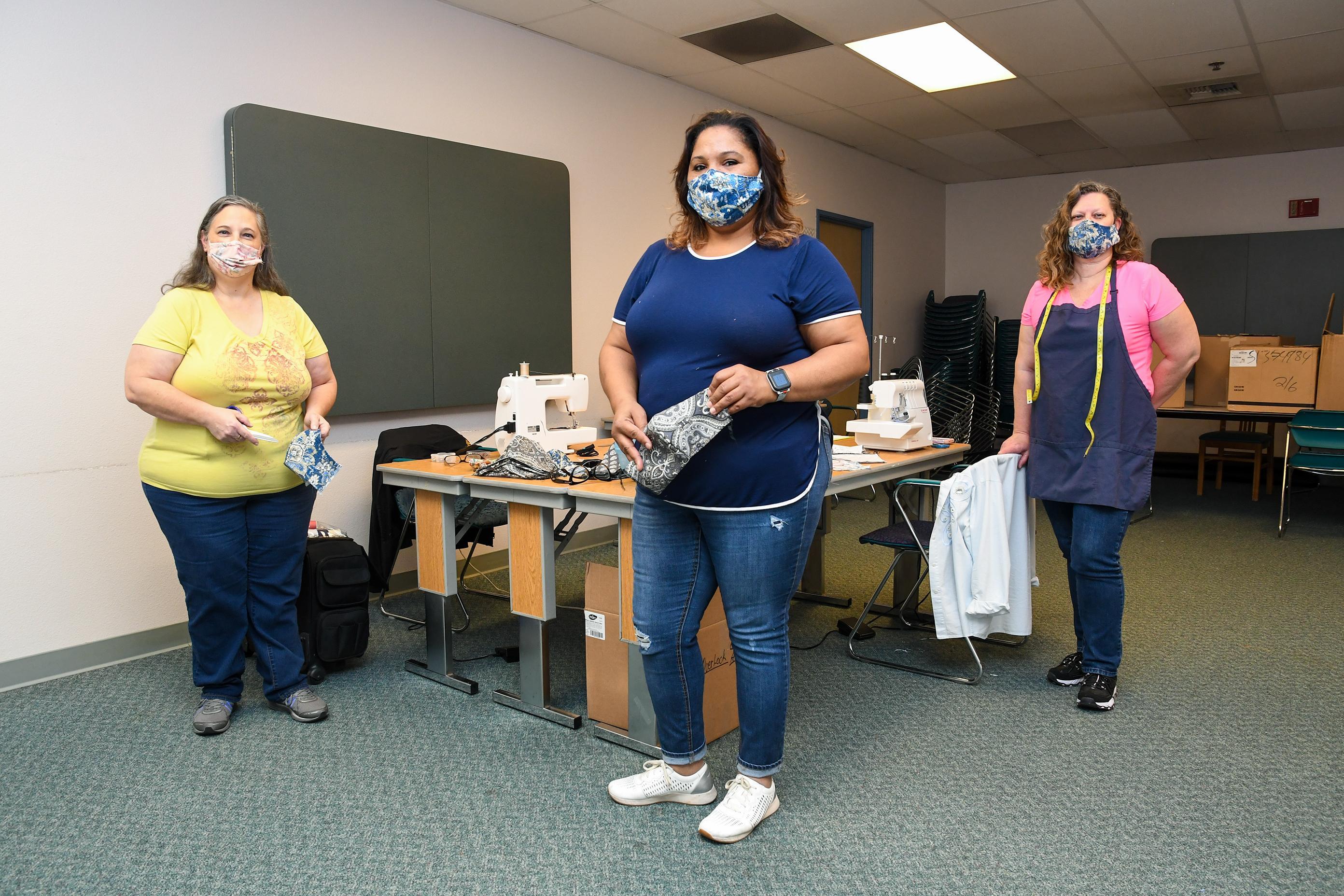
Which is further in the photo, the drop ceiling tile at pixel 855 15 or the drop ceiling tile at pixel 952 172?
the drop ceiling tile at pixel 952 172

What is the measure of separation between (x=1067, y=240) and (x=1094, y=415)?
54 centimetres

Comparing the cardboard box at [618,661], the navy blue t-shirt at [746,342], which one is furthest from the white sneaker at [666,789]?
the navy blue t-shirt at [746,342]

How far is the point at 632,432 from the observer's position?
1.89 metres

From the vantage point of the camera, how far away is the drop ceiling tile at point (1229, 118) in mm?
6254

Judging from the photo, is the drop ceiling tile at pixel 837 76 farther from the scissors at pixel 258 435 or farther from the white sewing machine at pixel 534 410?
the scissors at pixel 258 435

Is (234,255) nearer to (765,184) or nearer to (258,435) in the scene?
(258,435)

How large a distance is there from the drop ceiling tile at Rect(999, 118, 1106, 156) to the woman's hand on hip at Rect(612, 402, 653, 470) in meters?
6.04

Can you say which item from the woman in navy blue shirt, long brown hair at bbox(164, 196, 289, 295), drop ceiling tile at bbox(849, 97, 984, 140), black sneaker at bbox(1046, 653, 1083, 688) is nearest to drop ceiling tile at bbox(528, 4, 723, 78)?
drop ceiling tile at bbox(849, 97, 984, 140)

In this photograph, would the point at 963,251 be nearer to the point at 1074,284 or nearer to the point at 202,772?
the point at 1074,284

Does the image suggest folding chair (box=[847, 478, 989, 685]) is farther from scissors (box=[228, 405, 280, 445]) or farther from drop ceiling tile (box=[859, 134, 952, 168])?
drop ceiling tile (box=[859, 134, 952, 168])

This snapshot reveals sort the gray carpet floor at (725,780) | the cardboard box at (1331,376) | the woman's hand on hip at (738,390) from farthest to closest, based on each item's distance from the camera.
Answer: the cardboard box at (1331,376) → the gray carpet floor at (725,780) → the woman's hand on hip at (738,390)

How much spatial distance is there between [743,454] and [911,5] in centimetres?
356

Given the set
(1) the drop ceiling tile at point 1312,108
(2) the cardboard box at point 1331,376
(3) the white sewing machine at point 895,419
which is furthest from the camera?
(1) the drop ceiling tile at point 1312,108

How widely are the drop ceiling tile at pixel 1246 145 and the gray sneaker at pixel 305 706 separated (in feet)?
25.1
